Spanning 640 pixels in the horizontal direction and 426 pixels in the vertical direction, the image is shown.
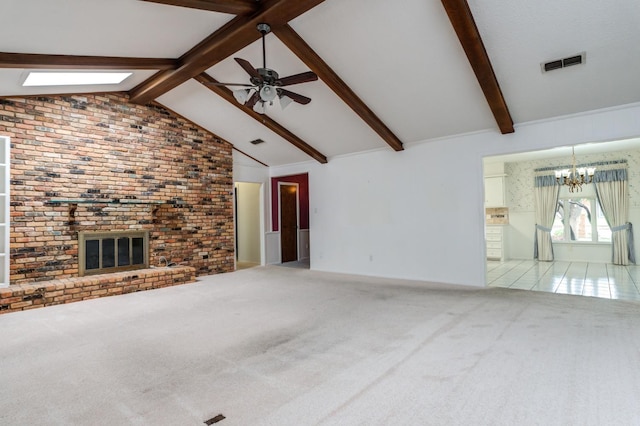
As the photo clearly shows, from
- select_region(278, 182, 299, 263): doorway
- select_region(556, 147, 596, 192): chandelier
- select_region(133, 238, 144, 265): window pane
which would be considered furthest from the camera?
select_region(278, 182, 299, 263): doorway

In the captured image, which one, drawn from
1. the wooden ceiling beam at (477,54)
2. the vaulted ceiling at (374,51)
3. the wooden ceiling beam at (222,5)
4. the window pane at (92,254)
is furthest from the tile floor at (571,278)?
the window pane at (92,254)

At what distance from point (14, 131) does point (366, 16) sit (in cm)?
507

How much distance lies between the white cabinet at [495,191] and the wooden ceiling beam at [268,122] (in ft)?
14.9

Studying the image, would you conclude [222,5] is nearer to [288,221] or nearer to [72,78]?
[72,78]

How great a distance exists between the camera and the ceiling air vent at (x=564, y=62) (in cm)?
377

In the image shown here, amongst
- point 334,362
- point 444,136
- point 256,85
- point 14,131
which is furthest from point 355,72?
point 14,131

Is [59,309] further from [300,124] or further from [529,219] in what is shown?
[529,219]

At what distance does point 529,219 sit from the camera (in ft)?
28.9

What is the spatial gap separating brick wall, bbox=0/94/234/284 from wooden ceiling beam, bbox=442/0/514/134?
528 centimetres

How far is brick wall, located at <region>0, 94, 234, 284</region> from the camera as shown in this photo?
5008 millimetres

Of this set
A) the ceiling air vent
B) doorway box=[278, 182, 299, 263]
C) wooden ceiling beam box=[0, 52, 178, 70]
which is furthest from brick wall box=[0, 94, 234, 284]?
the ceiling air vent

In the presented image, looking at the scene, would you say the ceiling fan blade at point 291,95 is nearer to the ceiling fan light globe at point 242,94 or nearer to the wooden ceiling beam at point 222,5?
the ceiling fan light globe at point 242,94

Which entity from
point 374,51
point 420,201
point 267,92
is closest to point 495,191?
point 420,201

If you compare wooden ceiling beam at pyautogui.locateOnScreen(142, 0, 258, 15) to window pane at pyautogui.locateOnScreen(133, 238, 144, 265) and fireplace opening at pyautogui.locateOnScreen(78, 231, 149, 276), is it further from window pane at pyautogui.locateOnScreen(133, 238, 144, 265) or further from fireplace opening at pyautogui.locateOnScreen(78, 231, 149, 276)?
window pane at pyautogui.locateOnScreen(133, 238, 144, 265)
